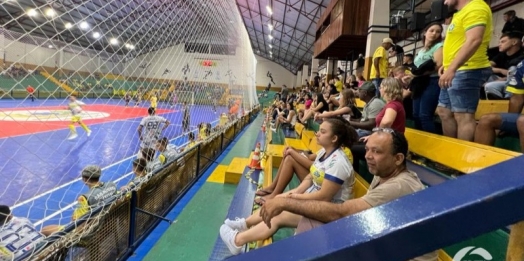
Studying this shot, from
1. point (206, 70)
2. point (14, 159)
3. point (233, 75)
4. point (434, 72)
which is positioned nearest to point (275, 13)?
point (233, 75)

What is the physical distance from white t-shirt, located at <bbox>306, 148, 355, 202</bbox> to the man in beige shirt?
12.5 inches

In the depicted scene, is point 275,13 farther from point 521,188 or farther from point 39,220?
point 521,188

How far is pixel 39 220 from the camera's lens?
354 centimetres

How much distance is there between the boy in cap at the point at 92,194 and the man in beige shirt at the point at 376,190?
76.4 inches

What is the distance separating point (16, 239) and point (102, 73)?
2.24 metres

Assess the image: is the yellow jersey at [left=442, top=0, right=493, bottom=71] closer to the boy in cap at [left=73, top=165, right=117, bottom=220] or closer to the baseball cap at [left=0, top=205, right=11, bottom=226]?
the boy in cap at [left=73, top=165, right=117, bottom=220]

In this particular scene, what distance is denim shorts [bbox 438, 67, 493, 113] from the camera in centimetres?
214

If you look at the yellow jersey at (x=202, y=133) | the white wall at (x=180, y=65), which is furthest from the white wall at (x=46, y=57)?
the yellow jersey at (x=202, y=133)

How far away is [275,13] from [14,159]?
1688 centimetres

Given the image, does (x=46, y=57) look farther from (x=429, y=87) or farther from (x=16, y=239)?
(x=429, y=87)

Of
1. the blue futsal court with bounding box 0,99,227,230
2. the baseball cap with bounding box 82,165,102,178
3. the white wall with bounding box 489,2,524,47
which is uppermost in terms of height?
the white wall with bounding box 489,2,524,47

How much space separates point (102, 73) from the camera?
3.70m

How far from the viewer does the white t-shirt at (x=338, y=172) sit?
78.7 inches

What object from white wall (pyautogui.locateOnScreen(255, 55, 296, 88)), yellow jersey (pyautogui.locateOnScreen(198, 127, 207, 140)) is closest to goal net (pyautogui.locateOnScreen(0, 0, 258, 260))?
yellow jersey (pyautogui.locateOnScreen(198, 127, 207, 140))
